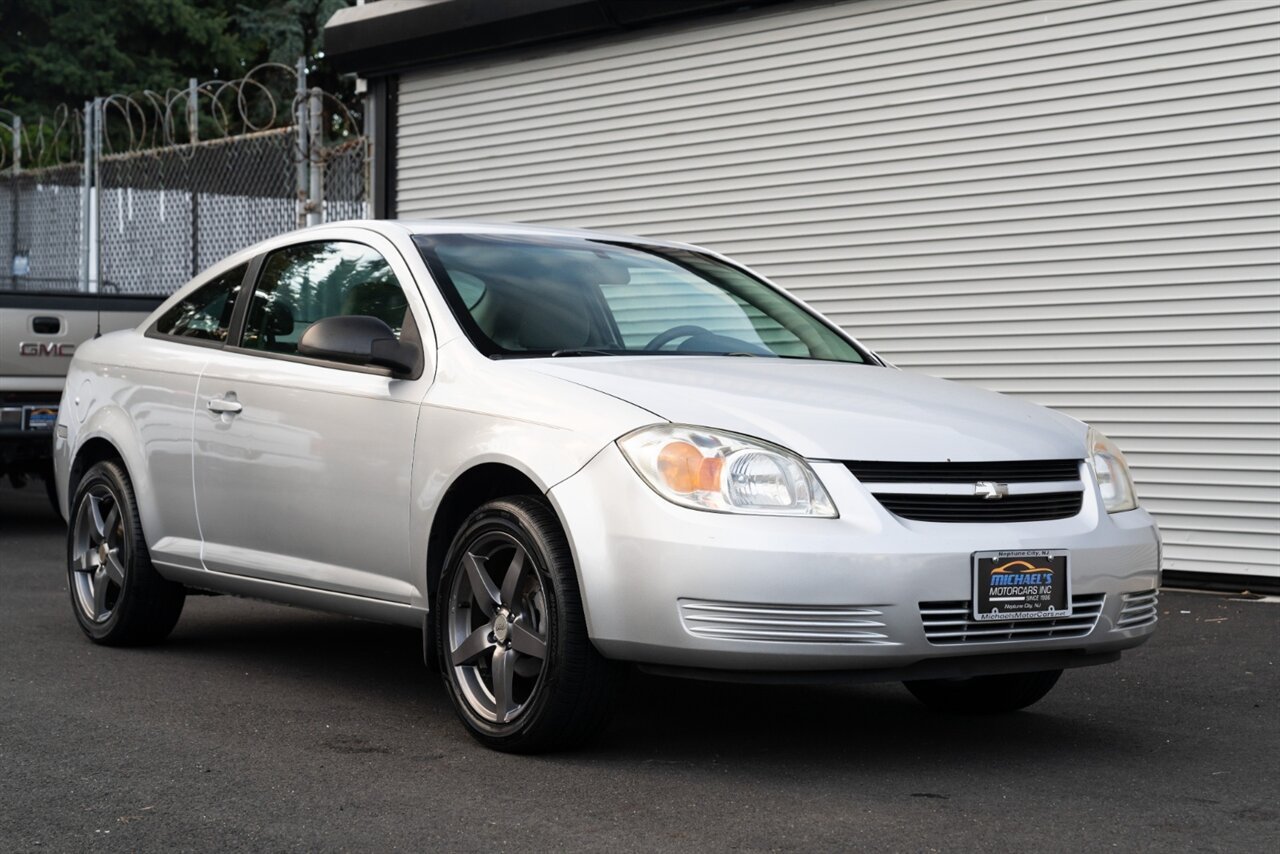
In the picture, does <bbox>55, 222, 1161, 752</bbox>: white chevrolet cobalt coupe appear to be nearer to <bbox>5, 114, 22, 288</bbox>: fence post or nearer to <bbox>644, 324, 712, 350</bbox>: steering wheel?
<bbox>644, 324, 712, 350</bbox>: steering wheel

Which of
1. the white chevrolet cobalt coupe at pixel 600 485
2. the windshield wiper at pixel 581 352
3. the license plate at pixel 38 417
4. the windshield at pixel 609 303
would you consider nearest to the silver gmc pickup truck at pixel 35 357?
the license plate at pixel 38 417

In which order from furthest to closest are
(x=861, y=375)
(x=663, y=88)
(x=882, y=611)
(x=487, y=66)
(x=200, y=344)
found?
(x=487, y=66)
(x=663, y=88)
(x=200, y=344)
(x=861, y=375)
(x=882, y=611)

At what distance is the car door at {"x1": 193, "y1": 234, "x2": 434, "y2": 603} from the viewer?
5.42 m

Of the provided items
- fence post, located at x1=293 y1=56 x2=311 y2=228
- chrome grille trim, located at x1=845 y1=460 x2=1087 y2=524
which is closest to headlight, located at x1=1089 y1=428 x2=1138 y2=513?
chrome grille trim, located at x1=845 y1=460 x2=1087 y2=524

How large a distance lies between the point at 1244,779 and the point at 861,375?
65.1 inches

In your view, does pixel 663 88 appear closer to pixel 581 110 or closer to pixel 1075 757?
pixel 581 110

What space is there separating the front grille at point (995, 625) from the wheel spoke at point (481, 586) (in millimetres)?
1271

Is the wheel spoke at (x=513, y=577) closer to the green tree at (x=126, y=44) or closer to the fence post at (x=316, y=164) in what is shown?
the fence post at (x=316, y=164)

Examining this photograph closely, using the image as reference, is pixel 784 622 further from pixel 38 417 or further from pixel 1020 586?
pixel 38 417

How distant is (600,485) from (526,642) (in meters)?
0.54

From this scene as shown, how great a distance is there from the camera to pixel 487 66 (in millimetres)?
13570

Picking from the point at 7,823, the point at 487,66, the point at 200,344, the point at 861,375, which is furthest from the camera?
the point at 487,66

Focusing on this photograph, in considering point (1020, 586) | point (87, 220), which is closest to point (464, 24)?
point (87, 220)

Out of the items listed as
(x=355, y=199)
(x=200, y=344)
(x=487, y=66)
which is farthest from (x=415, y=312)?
(x=355, y=199)
